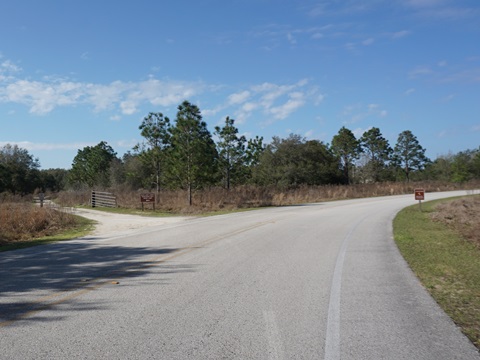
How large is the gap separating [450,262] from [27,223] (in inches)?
668

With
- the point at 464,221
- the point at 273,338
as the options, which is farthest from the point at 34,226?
the point at 464,221

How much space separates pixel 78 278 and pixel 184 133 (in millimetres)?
24825

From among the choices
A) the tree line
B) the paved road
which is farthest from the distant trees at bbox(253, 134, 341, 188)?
the paved road

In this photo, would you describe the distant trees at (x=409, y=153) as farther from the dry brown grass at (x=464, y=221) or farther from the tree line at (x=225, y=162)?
the dry brown grass at (x=464, y=221)

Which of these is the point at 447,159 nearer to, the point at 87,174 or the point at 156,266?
the point at 87,174

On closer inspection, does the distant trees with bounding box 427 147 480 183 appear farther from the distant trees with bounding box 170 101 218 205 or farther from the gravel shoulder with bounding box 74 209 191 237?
the gravel shoulder with bounding box 74 209 191 237

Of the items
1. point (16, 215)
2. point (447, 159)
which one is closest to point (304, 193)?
point (16, 215)

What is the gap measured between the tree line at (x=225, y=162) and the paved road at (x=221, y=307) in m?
21.9

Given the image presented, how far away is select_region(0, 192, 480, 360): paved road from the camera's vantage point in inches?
166

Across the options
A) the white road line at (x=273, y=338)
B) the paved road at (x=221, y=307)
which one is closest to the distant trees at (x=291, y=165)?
the paved road at (x=221, y=307)

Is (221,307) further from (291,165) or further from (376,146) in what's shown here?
(376,146)

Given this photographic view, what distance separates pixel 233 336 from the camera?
4.54 metres

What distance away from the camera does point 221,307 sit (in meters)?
5.64

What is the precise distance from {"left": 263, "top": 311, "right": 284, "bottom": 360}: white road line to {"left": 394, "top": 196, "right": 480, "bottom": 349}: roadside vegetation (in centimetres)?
214
